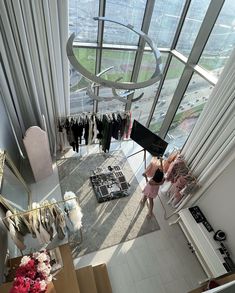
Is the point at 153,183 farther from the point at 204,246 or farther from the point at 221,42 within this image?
the point at 221,42

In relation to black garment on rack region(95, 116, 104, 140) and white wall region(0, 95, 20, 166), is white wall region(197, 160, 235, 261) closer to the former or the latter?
black garment on rack region(95, 116, 104, 140)

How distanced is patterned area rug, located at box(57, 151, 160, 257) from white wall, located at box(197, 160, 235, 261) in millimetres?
1033

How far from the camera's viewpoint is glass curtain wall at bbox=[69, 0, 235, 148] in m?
3.69

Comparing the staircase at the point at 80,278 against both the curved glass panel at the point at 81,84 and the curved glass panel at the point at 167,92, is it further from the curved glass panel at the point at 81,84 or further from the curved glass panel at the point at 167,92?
the curved glass panel at the point at 167,92

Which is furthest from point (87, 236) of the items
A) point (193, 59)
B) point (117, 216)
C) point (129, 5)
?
point (129, 5)

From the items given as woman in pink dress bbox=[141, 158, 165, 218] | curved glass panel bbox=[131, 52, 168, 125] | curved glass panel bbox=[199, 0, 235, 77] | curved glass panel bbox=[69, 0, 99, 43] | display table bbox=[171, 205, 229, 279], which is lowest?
display table bbox=[171, 205, 229, 279]

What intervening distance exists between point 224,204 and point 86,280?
2383 mm

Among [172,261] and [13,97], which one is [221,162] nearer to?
[172,261]

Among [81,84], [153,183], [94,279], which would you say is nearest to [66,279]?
[94,279]

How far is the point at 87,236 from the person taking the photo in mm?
3904

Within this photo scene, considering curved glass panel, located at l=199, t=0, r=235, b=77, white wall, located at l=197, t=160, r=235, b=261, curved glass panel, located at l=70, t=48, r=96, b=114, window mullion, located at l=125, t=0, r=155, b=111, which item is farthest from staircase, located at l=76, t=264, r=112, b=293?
curved glass panel, located at l=199, t=0, r=235, b=77

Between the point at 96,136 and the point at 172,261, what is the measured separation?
2.74m

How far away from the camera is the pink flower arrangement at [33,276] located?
87.6 inches

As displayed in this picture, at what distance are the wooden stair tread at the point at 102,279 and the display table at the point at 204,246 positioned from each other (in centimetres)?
148
